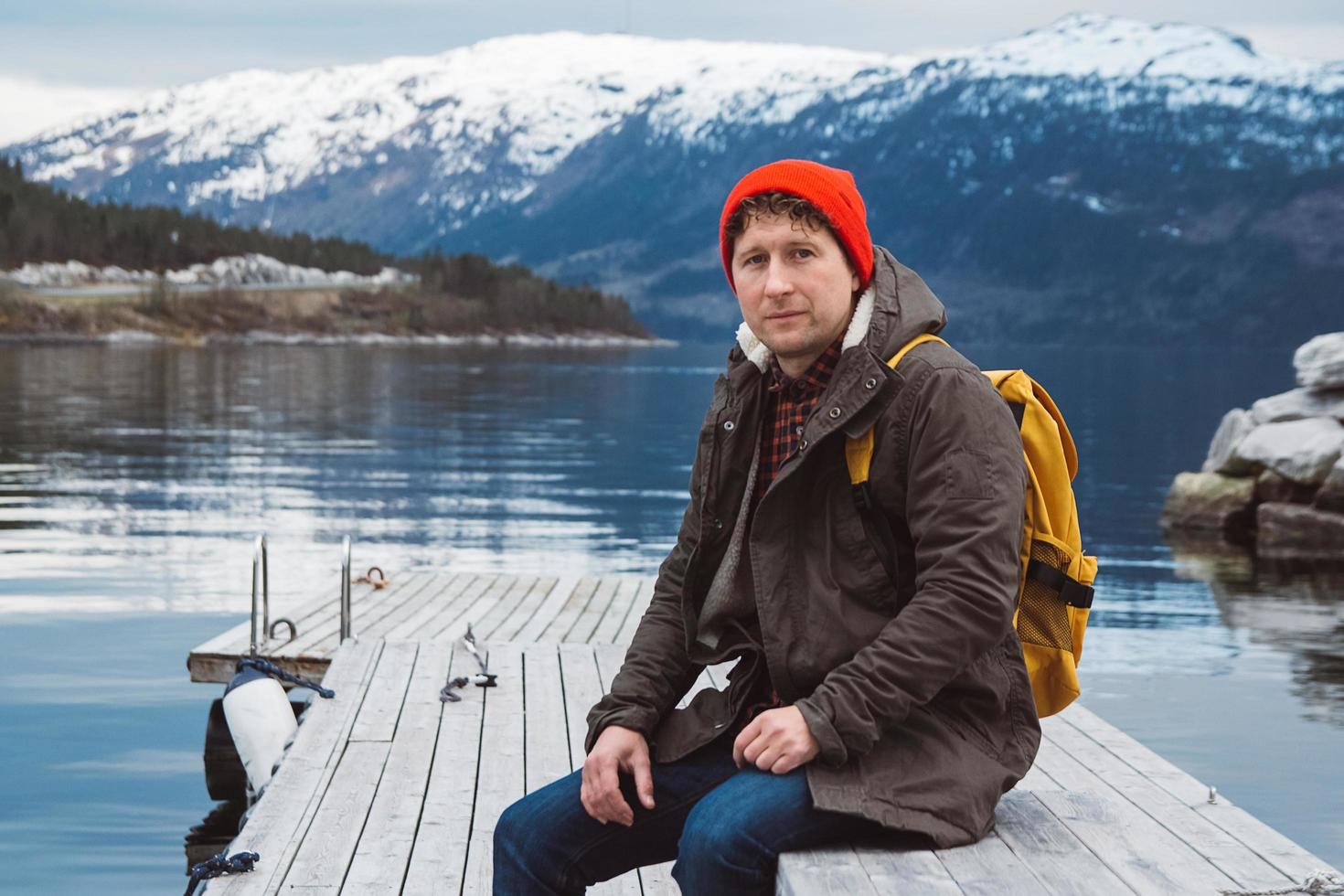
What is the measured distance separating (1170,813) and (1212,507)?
779 inches

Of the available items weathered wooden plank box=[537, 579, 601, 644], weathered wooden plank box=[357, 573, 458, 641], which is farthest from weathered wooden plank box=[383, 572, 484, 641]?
weathered wooden plank box=[537, 579, 601, 644]

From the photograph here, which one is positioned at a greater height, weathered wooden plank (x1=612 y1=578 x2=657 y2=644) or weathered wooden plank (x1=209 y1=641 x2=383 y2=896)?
weathered wooden plank (x1=209 y1=641 x2=383 y2=896)

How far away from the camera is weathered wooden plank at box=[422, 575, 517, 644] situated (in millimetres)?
9289

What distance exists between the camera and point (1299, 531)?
21.7 m

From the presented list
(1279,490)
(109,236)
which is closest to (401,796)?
(1279,490)

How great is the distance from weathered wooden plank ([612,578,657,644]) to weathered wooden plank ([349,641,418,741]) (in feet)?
4.52

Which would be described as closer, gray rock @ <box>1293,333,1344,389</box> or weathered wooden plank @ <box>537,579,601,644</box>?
weathered wooden plank @ <box>537,579,601,644</box>

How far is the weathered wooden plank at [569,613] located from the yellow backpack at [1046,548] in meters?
5.72

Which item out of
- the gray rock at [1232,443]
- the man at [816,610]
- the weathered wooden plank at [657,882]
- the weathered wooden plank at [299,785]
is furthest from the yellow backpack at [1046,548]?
the gray rock at [1232,443]

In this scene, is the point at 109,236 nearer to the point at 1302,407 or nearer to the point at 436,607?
the point at 1302,407

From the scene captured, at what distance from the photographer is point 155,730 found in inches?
379

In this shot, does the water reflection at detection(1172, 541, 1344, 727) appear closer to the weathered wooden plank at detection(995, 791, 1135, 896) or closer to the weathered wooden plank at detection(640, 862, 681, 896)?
the weathered wooden plank at detection(640, 862, 681, 896)

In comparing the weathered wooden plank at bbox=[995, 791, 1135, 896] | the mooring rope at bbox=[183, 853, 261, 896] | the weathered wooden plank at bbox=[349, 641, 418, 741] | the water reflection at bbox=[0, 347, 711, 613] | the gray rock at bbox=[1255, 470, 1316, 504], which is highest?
the weathered wooden plank at bbox=[995, 791, 1135, 896]

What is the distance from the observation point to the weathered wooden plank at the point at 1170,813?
393 centimetres
